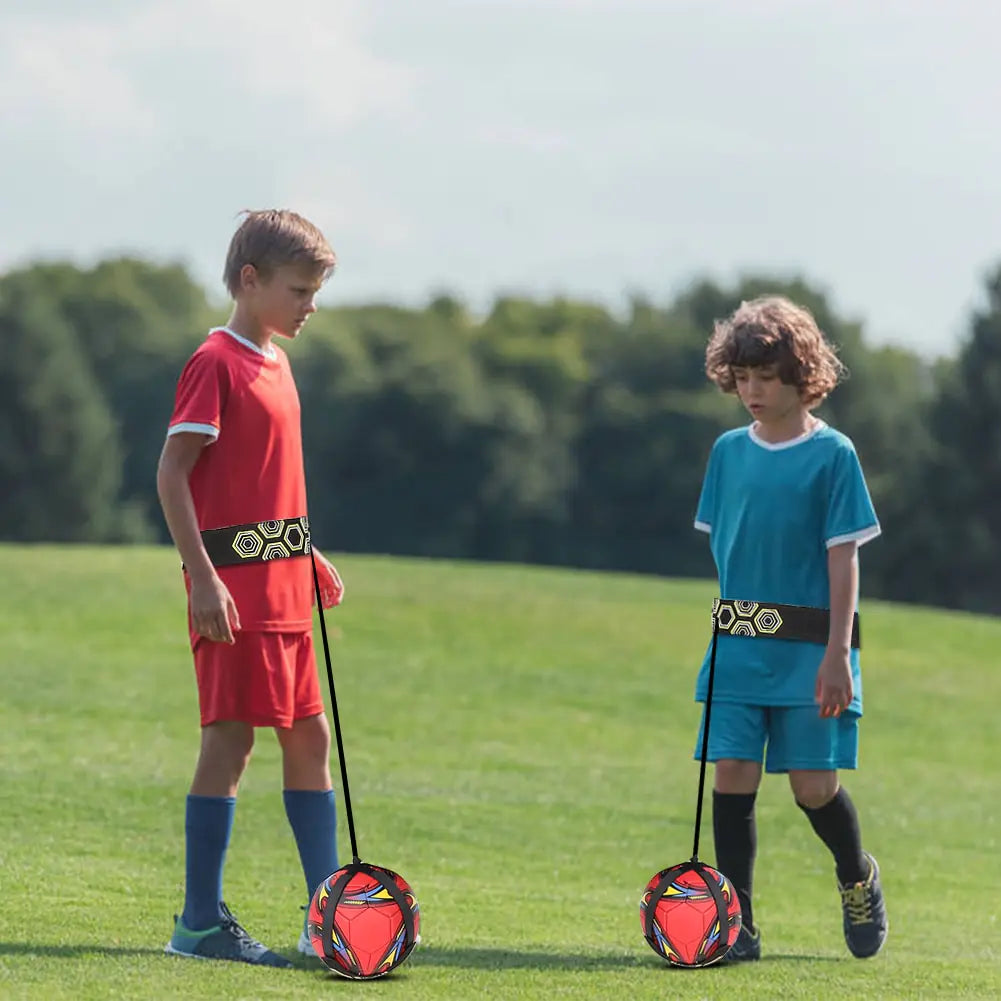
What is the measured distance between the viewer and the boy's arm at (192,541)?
5.05m

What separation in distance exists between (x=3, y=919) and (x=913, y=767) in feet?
30.9

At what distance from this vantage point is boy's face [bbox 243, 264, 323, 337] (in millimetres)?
5359

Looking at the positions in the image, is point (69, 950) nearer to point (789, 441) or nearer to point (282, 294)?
point (282, 294)

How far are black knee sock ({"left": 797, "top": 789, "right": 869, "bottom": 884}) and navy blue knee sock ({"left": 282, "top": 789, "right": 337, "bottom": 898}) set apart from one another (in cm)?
154

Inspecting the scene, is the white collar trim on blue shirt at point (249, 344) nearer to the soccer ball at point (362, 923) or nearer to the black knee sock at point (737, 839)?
the soccer ball at point (362, 923)

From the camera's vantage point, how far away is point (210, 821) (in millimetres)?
5309

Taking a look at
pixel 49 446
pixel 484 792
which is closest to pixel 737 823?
pixel 484 792

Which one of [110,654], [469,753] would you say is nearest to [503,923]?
[469,753]

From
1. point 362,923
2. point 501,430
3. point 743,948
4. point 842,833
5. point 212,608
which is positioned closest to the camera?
point 362,923

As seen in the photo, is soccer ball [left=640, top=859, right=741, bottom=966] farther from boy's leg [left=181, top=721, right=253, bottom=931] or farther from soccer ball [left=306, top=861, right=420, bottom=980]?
boy's leg [left=181, top=721, right=253, bottom=931]

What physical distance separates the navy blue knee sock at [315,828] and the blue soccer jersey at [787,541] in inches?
48.6

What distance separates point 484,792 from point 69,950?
5.78m

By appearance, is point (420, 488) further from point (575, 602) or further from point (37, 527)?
point (575, 602)

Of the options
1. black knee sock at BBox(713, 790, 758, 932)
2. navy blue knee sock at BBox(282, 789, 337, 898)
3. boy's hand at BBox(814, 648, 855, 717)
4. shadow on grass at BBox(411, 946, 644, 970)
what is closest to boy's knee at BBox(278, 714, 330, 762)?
navy blue knee sock at BBox(282, 789, 337, 898)
